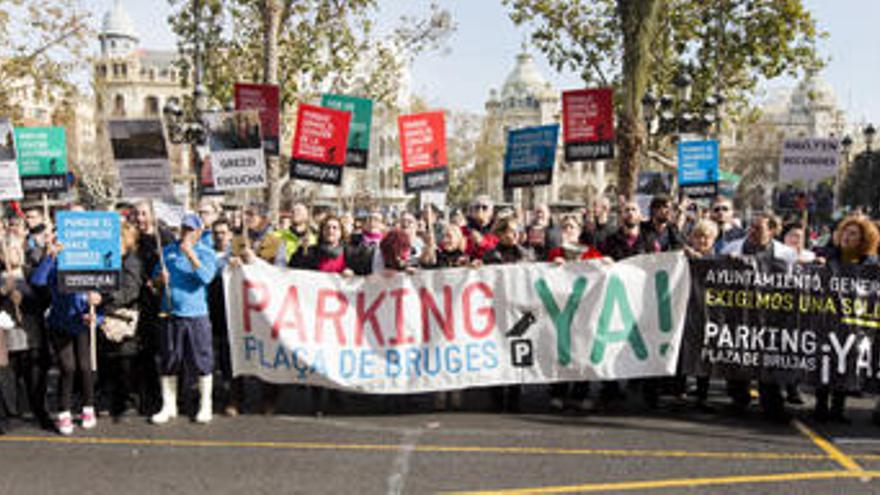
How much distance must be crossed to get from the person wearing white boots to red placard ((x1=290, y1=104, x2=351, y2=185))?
3.33 m

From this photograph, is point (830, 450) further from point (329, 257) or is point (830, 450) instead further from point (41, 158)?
point (41, 158)

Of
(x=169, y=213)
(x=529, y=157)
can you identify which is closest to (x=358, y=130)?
(x=529, y=157)

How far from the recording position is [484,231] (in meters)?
8.84

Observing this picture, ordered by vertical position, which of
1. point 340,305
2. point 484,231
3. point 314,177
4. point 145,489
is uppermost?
point 314,177

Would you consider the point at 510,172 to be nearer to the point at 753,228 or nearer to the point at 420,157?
the point at 420,157

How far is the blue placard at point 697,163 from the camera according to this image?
41.5 ft

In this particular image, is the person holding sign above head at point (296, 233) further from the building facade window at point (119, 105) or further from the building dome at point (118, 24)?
the building dome at point (118, 24)

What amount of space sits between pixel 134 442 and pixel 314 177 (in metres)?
4.55

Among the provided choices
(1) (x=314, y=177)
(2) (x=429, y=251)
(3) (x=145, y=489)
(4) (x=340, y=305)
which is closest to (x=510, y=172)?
(1) (x=314, y=177)

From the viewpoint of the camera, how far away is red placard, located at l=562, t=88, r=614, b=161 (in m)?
10.4

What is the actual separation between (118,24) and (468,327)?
126 meters

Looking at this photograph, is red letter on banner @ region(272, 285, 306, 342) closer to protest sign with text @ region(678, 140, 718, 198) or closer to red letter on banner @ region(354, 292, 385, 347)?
red letter on banner @ region(354, 292, 385, 347)

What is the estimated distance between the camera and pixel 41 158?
10.2m

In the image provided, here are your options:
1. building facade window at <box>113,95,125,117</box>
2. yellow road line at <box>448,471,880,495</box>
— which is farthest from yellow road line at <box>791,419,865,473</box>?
building facade window at <box>113,95,125,117</box>
